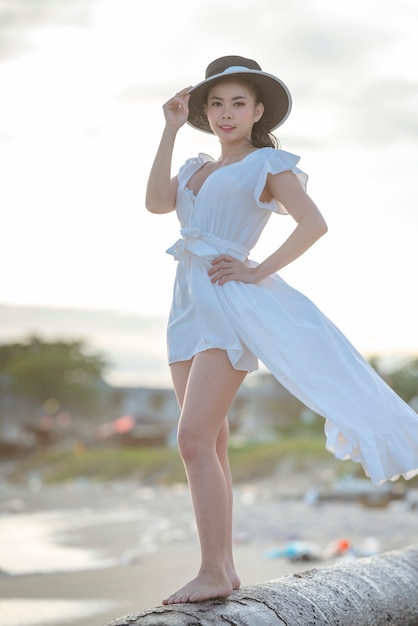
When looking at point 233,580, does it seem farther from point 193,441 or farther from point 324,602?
point 193,441

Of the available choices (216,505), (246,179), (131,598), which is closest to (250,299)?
(246,179)

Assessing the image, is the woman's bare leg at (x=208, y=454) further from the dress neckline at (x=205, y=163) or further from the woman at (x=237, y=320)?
the dress neckline at (x=205, y=163)

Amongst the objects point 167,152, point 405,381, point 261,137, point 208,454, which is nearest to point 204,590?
point 208,454

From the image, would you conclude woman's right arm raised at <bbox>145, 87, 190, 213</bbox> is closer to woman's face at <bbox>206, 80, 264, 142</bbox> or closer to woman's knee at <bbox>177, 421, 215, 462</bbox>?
woman's face at <bbox>206, 80, 264, 142</bbox>

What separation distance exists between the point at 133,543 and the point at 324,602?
6.12 m

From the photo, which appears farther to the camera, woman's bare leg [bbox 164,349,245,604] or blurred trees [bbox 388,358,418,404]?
blurred trees [bbox 388,358,418,404]

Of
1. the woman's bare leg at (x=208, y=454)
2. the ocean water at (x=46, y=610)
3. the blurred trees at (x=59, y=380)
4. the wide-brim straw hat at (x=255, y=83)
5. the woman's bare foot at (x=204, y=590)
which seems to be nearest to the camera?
the woman's bare foot at (x=204, y=590)

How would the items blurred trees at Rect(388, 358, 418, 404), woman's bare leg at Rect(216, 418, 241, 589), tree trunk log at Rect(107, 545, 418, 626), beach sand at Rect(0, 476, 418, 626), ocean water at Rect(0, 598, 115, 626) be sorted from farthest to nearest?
blurred trees at Rect(388, 358, 418, 404) → beach sand at Rect(0, 476, 418, 626) → ocean water at Rect(0, 598, 115, 626) → woman's bare leg at Rect(216, 418, 241, 589) → tree trunk log at Rect(107, 545, 418, 626)

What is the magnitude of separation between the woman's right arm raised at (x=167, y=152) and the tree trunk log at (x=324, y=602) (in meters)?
1.58

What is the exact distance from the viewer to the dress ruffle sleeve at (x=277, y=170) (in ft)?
12.3

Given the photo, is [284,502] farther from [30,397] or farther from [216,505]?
[30,397]

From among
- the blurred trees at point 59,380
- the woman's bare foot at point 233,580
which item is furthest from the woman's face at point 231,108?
the blurred trees at point 59,380

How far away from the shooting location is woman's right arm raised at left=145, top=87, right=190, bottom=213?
13.0ft

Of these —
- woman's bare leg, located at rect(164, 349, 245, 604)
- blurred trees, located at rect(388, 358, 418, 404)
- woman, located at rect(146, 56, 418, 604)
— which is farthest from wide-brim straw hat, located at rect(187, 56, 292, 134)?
blurred trees, located at rect(388, 358, 418, 404)
